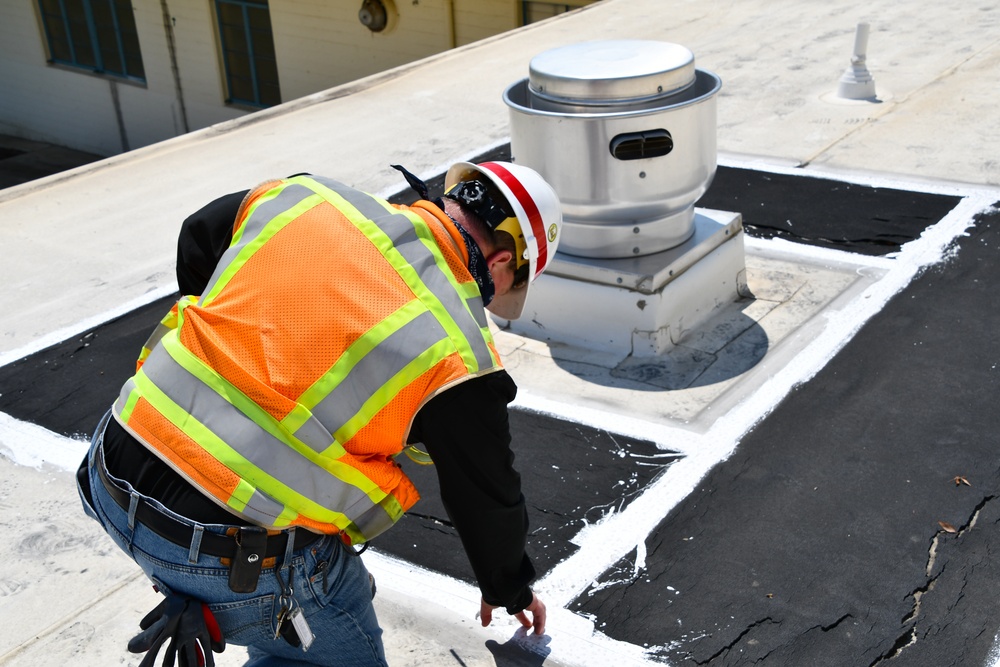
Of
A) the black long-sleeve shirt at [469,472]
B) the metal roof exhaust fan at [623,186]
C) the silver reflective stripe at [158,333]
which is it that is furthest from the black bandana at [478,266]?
the metal roof exhaust fan at [623,186]

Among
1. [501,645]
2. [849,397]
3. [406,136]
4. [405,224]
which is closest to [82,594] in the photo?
[501,645]

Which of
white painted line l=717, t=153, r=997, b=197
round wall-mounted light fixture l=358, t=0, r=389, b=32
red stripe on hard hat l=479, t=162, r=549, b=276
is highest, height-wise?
red stripe on hard hat l=479, t=162, r=549, b=276

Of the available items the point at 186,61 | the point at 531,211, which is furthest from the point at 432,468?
the point at 186,61

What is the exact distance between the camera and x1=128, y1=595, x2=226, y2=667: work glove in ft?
7.45

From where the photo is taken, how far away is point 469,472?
88.9 inches

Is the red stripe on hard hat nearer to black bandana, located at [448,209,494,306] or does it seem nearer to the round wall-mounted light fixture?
black bandana, located at [448,209,494,306]

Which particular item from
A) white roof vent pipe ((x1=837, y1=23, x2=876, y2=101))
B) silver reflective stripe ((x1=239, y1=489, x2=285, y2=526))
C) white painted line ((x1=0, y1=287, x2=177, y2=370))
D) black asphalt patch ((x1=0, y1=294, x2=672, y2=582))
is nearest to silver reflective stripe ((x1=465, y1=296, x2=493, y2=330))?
silver reflective stripe ((x1=239, y1=489, x2=285, y2=526))

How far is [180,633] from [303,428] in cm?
55

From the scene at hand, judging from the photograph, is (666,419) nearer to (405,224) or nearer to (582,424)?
(582,424)

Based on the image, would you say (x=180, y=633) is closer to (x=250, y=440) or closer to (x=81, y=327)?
(x=250, y=440)

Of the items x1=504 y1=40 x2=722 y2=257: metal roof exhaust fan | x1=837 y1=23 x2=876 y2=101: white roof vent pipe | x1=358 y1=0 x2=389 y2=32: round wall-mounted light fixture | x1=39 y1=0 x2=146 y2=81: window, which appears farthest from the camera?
x1=39 y1=0 x2=146 y2=81: window

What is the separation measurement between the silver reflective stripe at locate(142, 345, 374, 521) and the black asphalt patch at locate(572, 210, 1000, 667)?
142 centimetres

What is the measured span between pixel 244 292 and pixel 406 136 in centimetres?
604

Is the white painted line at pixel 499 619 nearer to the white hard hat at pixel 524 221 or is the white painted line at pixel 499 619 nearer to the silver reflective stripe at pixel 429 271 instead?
the white hard hat at pixel 524 221
